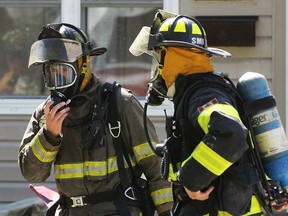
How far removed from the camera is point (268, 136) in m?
3.22

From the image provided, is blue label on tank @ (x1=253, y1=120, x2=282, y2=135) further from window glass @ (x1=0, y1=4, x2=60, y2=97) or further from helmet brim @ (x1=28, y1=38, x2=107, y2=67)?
window glass @ (x1=0, y1=4, x2=60, y2=97)

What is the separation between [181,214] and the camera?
3.25 m

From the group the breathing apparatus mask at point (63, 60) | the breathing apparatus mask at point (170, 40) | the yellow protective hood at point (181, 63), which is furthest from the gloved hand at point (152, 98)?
the breathing apparatus mask at point (63, 60)

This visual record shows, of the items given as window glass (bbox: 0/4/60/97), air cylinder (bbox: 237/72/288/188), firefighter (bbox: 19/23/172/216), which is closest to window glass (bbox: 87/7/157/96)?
window glass (bbox: 0/4/60/97)

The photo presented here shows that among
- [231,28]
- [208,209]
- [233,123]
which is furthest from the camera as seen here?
[231,28]

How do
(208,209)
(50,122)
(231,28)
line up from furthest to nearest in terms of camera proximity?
(231,28), (50,122), (208,209)

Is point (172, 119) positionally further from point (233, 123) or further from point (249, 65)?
point (249, 65)

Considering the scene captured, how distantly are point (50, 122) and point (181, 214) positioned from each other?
0.85 metres

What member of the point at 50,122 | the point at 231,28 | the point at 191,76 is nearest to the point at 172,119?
the point at 191,76

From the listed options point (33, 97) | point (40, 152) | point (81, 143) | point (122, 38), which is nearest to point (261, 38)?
point (122, 38)

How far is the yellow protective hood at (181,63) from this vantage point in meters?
3.33

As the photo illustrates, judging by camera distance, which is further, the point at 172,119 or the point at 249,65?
the point at 249,65

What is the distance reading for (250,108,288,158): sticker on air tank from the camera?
10.6 ft

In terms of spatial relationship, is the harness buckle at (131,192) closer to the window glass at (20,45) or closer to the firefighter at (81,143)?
the firefighter at (81,143)
